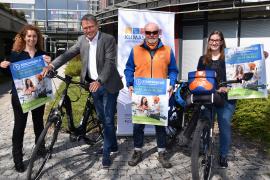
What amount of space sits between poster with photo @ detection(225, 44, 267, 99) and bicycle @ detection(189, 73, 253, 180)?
0.33 metres

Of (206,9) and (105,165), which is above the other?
(206,9)

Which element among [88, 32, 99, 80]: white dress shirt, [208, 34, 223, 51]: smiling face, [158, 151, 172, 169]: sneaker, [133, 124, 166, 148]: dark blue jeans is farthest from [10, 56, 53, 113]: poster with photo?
[208, 34, 223, 51]: smiling face

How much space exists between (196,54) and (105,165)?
10404mm

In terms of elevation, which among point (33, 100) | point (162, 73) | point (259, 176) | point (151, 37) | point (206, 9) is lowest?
point (259, 176)

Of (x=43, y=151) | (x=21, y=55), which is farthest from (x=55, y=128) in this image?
(x=21, y=55)

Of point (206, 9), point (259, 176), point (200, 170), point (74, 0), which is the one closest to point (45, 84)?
point (200, 170)

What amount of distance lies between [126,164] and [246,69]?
2.05 meters

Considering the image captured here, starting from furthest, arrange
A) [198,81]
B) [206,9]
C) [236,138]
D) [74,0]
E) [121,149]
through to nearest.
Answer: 1. [74,0]
2. [206,9]
3. [236,138]
4. [121,149]
5. [198,81]

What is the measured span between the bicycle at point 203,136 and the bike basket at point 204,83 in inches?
2.3

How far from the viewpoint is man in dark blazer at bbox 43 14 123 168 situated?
4.32 metres

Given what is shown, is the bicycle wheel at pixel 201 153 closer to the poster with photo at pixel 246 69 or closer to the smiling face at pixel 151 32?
the poster with photo at pixel 246 69

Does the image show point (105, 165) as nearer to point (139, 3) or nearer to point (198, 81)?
point (198, 81)

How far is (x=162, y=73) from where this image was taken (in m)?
4.50

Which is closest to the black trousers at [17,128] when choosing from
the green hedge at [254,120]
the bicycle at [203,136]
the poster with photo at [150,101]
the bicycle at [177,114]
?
the poster with photo at [150,101]
